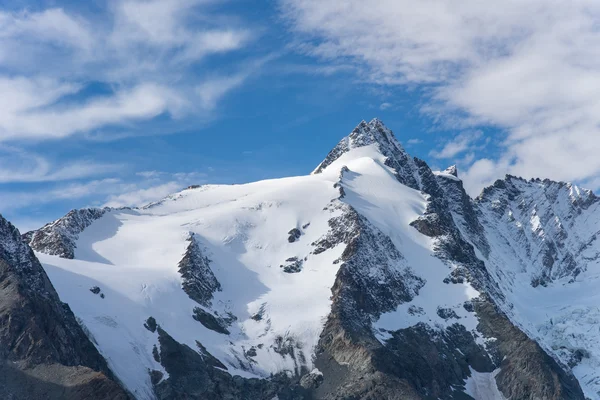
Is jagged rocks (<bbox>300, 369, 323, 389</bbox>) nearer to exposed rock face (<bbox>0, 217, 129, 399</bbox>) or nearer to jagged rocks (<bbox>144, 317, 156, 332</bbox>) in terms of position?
jagged rocks (<bbox>144, 317, 156, 332</bbox>)

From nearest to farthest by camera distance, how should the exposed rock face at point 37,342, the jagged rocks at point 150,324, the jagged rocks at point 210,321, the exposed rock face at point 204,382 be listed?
1. the exposed rock face at point 37,342
2. the exposed rock face at point 204,382
3. the jagged rocks at point 150,324
4. the jagged rocks at point 210,321

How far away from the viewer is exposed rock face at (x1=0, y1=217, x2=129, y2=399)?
12675 centimetres

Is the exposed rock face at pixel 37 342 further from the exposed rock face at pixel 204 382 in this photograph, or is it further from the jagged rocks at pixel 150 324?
the jagged rocks at pixel 150 324

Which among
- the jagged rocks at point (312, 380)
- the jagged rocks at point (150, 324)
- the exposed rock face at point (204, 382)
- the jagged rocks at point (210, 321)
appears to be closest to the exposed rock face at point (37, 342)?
the exposed rock face at point (204, 382)

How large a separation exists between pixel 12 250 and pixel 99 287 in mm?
28459

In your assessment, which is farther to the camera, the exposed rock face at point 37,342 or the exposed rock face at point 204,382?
the exposed rock face at point 204,382

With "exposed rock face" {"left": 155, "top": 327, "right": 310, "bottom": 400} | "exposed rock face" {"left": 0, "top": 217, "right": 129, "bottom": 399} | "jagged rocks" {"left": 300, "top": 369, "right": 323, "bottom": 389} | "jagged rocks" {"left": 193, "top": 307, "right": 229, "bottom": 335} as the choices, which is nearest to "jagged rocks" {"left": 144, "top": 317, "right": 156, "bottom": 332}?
"exposed rock face" {"left": 155, "top": 327, "right": 310, "bottom": 400}

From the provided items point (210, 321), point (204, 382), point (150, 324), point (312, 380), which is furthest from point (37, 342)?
point (210, 321)

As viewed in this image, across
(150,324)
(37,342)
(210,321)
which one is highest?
(210,321)

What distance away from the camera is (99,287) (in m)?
185

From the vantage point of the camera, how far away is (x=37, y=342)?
135875 millimetres

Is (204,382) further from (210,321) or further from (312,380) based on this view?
(210,321)

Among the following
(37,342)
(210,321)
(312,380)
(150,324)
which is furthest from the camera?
(210,321)

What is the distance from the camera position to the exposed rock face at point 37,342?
416ft
